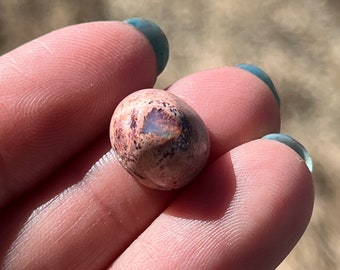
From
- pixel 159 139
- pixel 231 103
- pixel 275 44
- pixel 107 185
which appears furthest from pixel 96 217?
pixel 275 44

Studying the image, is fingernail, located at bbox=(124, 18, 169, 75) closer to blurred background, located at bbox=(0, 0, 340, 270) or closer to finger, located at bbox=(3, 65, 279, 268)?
finger, located at bbox=(3, 65, 279, 268)

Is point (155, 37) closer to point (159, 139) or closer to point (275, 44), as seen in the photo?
point (159, 139)

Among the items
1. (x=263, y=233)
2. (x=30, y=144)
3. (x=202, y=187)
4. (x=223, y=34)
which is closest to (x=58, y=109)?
(x=30, y=144)

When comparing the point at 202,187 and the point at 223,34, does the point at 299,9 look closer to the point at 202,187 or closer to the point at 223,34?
the point at 223,34

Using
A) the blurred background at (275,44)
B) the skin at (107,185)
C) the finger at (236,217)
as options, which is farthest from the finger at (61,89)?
the blurred background at (275,44)

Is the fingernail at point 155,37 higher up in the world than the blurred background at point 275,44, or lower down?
higher up

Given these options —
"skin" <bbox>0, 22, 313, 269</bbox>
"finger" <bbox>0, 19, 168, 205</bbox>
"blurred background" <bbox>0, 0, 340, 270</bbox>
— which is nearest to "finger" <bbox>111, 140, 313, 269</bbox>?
"skin" <bbox>0, 22, 313, 269</bbox>

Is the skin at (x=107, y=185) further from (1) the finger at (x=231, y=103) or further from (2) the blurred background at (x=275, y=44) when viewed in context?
(2) the blurred background at (x=275, y=44)
